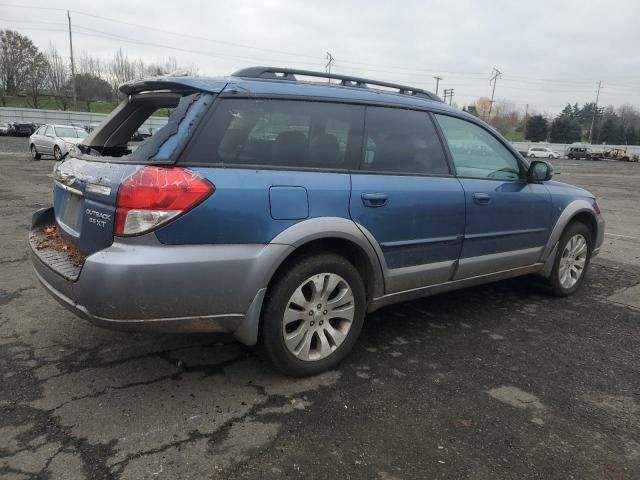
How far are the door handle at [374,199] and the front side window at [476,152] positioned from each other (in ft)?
2.89

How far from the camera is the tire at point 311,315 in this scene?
2.93m

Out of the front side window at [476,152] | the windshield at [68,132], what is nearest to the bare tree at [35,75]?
the windshield at [68,132]

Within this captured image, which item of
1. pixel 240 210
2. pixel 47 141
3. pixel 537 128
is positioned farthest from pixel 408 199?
pixel 537 128

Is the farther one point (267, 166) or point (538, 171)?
point (538, 171)

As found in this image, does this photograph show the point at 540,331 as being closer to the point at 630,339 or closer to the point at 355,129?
the point at 630,339

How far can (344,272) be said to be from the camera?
3174 millimetres

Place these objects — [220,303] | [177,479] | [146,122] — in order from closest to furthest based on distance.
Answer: [177,479]
[220,303]
[146,122]

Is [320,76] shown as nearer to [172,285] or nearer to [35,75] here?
[172,285]

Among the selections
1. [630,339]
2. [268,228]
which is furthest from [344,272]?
[630,339]

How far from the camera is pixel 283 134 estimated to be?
303cm

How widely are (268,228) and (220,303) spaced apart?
47 cm

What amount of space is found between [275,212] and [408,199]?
103 cm

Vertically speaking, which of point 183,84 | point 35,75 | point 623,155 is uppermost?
point 35,75

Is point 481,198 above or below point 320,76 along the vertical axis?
below
